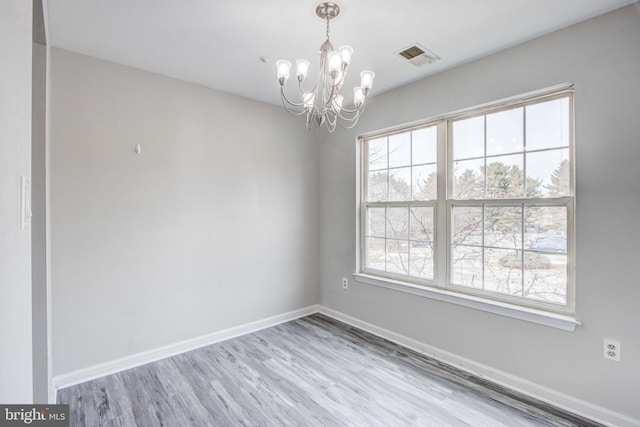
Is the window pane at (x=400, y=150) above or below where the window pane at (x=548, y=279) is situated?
above

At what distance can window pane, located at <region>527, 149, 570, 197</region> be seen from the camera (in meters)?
2.25

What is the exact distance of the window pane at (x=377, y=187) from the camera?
345cm

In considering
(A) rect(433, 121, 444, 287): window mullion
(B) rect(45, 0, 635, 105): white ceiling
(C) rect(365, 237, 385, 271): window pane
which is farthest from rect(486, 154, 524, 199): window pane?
(C) rect(365, 237, 385, 271): window pane

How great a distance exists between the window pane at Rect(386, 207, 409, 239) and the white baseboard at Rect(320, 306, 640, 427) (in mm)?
1018

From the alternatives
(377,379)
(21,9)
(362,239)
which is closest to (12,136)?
(21,9)

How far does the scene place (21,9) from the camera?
0.73 m

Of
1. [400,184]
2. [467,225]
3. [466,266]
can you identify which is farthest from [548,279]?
[400,184]

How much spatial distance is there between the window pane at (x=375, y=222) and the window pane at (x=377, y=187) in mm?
126

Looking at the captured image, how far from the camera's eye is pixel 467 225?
2.77 meters

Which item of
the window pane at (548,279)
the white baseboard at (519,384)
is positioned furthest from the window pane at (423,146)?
the white baseboard at (519,384)

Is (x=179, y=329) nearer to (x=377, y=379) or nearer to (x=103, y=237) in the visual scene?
(x=103, y=237)

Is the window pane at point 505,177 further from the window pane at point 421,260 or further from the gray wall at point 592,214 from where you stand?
the window pane at point 421,260

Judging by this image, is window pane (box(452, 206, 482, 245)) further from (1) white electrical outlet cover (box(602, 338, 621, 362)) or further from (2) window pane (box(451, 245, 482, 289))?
(1) white electrical outlet cover (box(602, 338, 621, 362))

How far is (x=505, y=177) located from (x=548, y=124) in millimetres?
469
